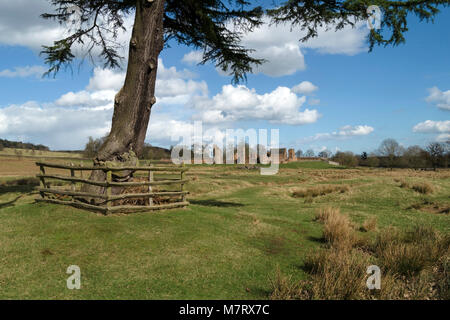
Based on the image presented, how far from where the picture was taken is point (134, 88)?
40.2 feet

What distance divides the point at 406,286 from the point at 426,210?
1420cm

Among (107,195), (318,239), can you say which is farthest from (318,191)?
(107,195)

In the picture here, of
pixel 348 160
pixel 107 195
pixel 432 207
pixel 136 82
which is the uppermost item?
pixel 136 82

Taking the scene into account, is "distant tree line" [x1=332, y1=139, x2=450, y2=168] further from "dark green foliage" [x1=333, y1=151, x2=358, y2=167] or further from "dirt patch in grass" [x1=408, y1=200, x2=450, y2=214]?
"dirt patch in grass" [x1=408, y1=200, x2=450, y2=214]

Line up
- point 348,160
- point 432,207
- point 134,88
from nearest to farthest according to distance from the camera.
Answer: point 134,88
point 432,207
point 348,160

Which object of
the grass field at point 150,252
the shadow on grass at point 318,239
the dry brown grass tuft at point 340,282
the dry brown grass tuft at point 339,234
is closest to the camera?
the dry brown grass tuft at point 340,282

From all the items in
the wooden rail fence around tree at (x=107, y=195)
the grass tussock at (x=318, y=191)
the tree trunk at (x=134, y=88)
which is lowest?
the grass tussock at (x=318, y=191)

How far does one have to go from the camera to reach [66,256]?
297 inches

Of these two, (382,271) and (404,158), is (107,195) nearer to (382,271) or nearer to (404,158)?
(382,271)

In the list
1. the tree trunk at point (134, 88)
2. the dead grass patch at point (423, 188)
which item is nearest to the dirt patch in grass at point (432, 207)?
the dead grass patch at point (423, 188)

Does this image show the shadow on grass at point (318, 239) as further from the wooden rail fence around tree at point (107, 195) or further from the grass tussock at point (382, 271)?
the wooden rail fence around tree at point (107, 195)

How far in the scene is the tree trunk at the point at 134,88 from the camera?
1223cm
